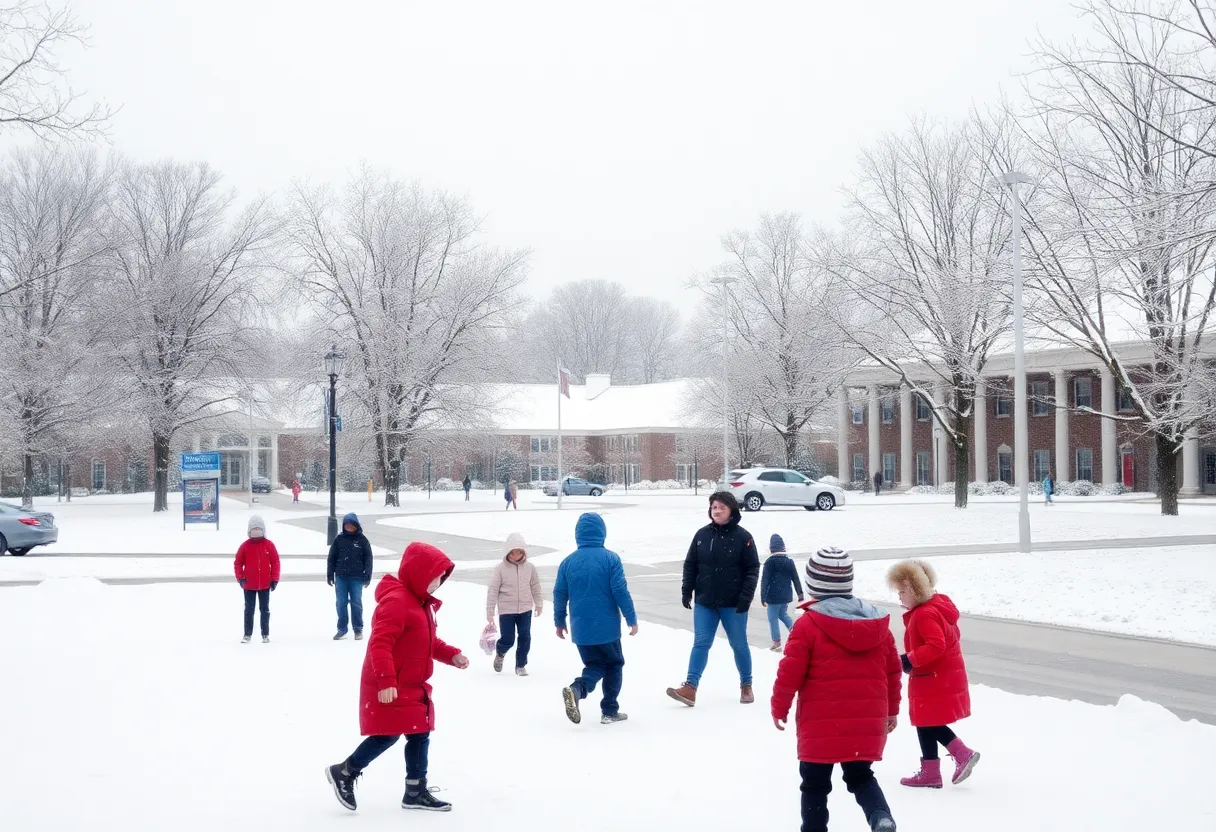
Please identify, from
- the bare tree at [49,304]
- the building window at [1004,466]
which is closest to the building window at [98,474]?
the bare tree at [49,304]

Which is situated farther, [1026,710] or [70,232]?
[70,232]

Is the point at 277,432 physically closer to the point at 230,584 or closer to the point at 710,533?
the point at 230,584

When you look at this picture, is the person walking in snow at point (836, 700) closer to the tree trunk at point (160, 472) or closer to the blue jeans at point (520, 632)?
the blue jeans at point (520, 632)

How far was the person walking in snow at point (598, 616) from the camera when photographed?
8719 millimetres

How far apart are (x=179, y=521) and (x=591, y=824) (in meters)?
36.8

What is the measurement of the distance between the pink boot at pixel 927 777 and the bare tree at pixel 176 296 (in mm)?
42403

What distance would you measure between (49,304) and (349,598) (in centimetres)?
3891

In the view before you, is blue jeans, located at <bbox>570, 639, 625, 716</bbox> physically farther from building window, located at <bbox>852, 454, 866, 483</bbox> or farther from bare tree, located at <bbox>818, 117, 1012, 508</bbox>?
building window, located at <bbox>852, 454, 866, 483</bbox>

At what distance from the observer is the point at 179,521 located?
39.8 m

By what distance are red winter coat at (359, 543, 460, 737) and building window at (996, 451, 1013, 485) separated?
59559 mm

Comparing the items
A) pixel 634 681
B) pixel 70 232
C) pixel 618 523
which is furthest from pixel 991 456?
pixel 634 681

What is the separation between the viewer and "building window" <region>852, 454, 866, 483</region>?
7262cm

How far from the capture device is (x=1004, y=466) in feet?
205

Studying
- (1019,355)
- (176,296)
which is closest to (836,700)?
(1019,355)
